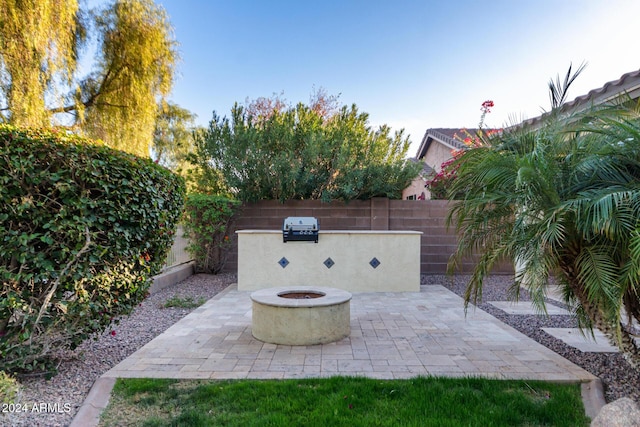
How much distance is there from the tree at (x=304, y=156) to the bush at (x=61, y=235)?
480cm

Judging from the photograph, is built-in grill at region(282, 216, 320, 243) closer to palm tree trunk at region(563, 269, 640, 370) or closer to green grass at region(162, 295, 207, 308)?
green grass at region(162, 295, 207, 308)

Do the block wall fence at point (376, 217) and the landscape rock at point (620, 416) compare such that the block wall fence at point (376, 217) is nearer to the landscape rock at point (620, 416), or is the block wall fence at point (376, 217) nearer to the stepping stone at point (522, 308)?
the stepping stone at point (522, 308)

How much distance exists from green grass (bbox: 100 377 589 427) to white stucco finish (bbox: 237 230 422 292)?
407cm

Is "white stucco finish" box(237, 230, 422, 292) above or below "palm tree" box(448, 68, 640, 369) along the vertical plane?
below

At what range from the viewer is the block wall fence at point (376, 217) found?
857 cm

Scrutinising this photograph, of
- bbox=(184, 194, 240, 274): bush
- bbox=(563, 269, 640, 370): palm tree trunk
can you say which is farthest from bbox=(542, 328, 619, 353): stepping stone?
bbox=(184, 194, 240, 274): bush

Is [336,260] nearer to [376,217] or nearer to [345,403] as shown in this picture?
[376,217]

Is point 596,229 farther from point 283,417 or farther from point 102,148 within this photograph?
point 102,148

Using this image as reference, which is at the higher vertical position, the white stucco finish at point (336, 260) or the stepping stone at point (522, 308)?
the white stucco finish at point (336, 260)

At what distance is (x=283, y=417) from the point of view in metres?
2.47

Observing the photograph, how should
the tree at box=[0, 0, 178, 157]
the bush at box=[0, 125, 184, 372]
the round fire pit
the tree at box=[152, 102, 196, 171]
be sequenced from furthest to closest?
the tree at box=[152, 102, 196, 171] < the tree at box=[0, 0, 178, 157] < the round fire pit < the bush at box=[0, 125, 184, 372]

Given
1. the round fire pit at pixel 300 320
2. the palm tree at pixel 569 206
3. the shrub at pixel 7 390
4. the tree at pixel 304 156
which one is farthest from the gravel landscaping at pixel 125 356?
the tree at pixel 304 156

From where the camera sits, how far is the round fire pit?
13.1 ft

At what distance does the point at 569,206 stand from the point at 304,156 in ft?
19.8
